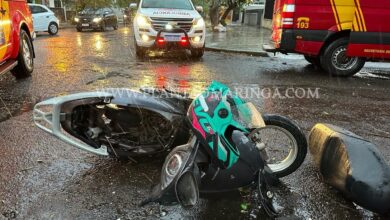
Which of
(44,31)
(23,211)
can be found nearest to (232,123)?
(23,211)

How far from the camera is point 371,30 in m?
8.46

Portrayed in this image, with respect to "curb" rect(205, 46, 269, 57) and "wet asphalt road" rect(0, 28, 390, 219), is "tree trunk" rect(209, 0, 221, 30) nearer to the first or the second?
"curb" rect(205, 46, 269, 57)

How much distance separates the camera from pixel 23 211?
307cm

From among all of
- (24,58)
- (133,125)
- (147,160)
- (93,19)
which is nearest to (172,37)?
(24,58)

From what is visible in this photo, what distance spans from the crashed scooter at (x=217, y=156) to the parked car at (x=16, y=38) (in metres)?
4.67

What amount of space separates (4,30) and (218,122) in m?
5.28

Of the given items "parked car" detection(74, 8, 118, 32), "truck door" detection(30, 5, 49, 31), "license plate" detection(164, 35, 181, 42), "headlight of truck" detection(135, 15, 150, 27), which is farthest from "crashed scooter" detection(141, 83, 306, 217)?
"parked car" detection(74, 8, 118, 32)

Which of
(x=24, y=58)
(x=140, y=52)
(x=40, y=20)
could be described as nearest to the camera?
(x=24, y=58)

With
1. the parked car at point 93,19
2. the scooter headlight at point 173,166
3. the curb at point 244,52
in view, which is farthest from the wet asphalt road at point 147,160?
the parked car at point 93,19

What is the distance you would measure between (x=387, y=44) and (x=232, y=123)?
722cm

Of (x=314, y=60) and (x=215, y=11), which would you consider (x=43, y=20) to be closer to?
(x=215, y=11)

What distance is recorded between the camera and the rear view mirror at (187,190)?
2.67 metres

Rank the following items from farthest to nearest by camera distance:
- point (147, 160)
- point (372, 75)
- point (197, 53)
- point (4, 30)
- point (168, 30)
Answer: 1. point (197, 53)
2. point (168, 30)
3. point (372, 75)
4. point (4, 30)
5. point (147, 160)

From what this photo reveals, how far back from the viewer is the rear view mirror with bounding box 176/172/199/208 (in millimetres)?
2674
